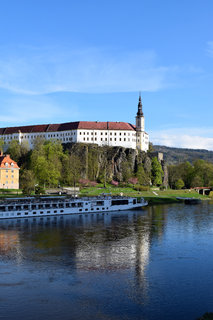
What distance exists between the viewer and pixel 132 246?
45.4 meters

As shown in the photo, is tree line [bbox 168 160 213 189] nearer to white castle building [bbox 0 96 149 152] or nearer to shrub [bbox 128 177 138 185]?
white castle building [bbox 0 96 149 152]

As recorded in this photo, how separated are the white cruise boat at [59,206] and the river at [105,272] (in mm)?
8319

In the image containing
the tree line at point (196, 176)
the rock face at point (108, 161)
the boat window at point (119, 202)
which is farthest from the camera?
the tree line at point (196, 176)

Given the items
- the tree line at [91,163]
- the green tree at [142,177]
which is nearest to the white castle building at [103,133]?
the tree line at [91,163]

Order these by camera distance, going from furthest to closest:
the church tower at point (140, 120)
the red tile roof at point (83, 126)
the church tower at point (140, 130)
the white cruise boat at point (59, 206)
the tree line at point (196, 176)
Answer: the tree line at point (196, 176) < the church tower at point (140, 130) < the church tower at point (140, 120) < the red tile roof at point (83, 126) < the white cruise boat at point (59, 206)

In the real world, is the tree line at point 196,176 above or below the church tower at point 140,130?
below

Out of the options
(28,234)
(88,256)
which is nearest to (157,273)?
(88,256)

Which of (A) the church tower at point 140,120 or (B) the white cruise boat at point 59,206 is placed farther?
(A) the church tower at point 140,120

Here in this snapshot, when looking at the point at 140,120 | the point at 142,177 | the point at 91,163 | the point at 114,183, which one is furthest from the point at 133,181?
the point at 140,120

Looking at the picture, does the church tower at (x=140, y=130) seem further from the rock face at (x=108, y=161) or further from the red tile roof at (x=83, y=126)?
the rock face at (x=108, y=161)

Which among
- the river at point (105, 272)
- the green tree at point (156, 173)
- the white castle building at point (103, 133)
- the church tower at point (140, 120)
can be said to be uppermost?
the church tower at point (140, 120)

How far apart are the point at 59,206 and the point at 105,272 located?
4237cm

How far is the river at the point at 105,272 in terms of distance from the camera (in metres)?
26.4

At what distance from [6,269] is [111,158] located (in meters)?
106
